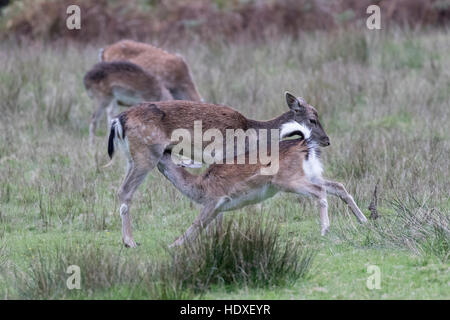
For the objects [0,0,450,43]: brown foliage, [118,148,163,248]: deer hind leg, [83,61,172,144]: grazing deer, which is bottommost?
[118,148,163,248]: deer hind leg

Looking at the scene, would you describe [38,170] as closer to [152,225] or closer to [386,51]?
[152,225]

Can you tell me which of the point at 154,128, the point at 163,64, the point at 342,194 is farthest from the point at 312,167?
the point at 163,64

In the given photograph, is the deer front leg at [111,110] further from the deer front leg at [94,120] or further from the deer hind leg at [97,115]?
the deer front leg at [94,120]

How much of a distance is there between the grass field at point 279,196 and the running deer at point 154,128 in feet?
1.48

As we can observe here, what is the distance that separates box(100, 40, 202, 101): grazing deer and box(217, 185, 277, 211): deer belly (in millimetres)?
4793

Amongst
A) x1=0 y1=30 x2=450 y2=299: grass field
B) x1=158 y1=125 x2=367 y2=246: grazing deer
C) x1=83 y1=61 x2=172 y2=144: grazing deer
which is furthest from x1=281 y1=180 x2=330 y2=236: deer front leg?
x1=83 y1=61 x2=172 y2=144: grazing deer

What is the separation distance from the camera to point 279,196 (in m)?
8.43

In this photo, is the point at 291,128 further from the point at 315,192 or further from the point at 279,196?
the point at 315,192

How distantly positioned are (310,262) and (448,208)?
2.03 m

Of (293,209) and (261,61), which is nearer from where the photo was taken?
(293,209)

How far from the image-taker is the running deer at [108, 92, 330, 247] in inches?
291

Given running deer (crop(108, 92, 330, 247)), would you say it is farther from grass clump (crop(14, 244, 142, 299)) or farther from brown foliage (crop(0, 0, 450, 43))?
brown foliage (crop(0, 0, 450, 43))

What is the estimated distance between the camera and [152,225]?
764cm

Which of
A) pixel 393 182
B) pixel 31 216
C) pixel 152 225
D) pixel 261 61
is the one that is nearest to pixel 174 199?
pixel 152 225
